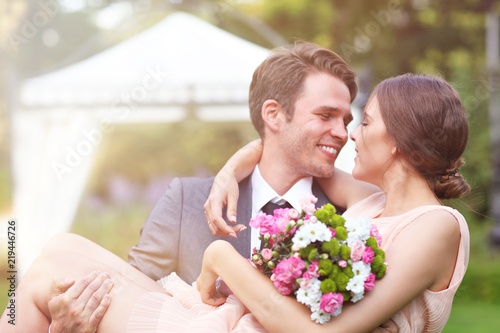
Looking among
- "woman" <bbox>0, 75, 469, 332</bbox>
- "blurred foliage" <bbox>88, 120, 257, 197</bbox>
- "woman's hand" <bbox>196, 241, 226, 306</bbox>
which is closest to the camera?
"woman" <bbox>0, 75, 469, 332</bbox>

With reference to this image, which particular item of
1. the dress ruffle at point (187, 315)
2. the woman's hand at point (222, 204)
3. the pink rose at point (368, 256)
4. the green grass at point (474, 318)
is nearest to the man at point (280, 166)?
the woman's hand at point (222, 204)

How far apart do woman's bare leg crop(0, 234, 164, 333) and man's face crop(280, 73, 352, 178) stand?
85cm

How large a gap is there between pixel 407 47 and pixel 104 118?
573cm

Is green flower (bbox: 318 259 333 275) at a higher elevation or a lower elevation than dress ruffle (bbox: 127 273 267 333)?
higher

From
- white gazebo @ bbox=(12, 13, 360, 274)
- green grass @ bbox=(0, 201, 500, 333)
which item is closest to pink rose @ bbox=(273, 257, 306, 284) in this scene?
white gazebo @ bbox=(12, 13, 360, 274)

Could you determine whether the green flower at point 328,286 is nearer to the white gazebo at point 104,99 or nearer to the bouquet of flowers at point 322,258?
the bouquet of flowers at point 322,258

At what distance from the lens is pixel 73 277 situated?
2.45 meters

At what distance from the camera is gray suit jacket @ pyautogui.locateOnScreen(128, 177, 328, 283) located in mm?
2826

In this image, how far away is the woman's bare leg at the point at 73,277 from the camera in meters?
2.36

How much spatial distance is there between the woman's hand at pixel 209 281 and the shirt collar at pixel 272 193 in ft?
1.98

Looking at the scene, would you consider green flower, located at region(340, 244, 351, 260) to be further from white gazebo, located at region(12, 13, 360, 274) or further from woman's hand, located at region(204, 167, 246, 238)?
white gazebo, located at region(12, 13, 360, 274)

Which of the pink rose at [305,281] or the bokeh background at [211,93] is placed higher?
the pink rose at [305,281]

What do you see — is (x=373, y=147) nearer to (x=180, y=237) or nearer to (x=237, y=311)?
(x=237, y=311)

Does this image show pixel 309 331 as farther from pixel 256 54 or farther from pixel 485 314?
pixel 485 314
